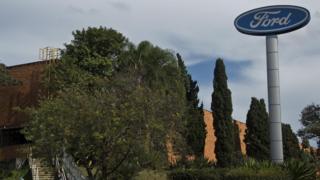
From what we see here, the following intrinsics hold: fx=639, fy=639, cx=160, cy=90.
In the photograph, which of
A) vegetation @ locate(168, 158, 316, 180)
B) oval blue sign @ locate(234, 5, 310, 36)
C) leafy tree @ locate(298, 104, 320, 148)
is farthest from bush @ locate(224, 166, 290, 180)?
leafy tree @ locate(298, 104, 320, 148)

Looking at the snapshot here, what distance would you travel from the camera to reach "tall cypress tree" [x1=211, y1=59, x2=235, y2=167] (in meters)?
49.3

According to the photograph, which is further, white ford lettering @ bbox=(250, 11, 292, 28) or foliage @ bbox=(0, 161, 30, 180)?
foliage @ bbox=(0, 161, 30, 180)

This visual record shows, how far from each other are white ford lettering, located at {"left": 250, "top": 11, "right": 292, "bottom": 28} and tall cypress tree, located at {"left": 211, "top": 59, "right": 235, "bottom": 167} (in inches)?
696

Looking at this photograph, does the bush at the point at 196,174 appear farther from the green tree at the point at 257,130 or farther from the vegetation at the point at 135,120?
the green tree at the point at 257,130

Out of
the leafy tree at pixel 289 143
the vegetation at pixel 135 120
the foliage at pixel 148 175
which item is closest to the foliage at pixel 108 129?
the vegetation at pixel 135 120

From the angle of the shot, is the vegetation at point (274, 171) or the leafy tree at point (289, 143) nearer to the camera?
the vegetation at point (274, 171)

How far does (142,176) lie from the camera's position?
33312 millimetres

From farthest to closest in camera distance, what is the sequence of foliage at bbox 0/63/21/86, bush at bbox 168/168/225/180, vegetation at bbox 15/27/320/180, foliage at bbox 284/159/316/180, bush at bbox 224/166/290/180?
foliage at bbox 0/63/21/86
bush at bbox 168/168/225/180
foliage at bbox 284/159/316/180
bush at bbox 224/166/290/180
vegetation at bbox 15/27/320/180

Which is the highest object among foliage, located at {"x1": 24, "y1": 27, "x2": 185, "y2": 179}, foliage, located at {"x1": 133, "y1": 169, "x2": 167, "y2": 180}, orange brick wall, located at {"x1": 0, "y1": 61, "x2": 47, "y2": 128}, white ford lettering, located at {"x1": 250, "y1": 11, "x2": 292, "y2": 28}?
white ford lettering, located at {"x1": 250, "y1": 11, "x2": 292, "y2": 28}

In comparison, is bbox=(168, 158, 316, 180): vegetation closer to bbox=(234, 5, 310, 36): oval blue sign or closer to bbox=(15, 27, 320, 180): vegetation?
bbox=(15, 27, 320, 180): vegetation

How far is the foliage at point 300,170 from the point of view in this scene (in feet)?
95.1

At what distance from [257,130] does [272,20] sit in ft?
69.9

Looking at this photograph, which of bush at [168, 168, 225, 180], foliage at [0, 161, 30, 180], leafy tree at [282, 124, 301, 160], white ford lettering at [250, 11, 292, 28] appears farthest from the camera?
leafy tree at [282, 124, 301, 160]

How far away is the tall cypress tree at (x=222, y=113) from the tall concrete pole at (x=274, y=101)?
17.5 m
